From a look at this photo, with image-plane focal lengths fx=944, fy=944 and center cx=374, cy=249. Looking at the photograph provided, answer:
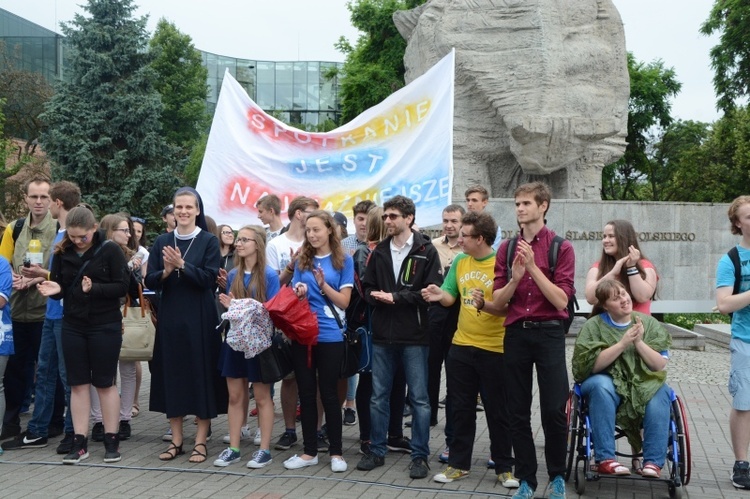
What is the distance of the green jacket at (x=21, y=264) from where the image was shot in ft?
25.5

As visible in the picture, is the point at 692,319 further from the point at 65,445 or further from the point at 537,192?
the point at 65,445

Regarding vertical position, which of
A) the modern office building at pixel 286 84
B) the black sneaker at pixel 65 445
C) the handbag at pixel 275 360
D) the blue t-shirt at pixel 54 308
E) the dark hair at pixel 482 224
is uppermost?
the modern office building at pixel 286 84

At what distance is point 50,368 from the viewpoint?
24.3ft

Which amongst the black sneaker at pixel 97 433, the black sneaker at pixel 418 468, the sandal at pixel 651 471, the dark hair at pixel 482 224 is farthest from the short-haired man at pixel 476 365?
the black sneaker at pixel 97 433

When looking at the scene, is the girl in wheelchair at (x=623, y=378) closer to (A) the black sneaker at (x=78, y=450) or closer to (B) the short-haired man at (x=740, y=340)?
(B) the short-haired man at (x=740, y=340)

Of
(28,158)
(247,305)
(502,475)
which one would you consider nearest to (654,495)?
(502,475)

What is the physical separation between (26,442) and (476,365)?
363 centimetres

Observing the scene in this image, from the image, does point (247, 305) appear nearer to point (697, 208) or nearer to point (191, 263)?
point (191, 263)

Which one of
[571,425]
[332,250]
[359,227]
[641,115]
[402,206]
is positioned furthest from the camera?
[641,115]

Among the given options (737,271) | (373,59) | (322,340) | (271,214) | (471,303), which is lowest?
(322,340)

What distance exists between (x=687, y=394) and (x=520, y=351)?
525cm

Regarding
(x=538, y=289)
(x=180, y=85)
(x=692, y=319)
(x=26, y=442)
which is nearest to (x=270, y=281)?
(x=538, y=289)

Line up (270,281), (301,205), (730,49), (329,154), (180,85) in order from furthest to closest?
(180,85) → (730,49) → (329,154) → (301,205) → (270,281)

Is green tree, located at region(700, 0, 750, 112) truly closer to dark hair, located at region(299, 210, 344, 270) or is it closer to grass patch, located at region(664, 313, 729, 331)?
grass patch, located at region(664, 313, 729, 331)
